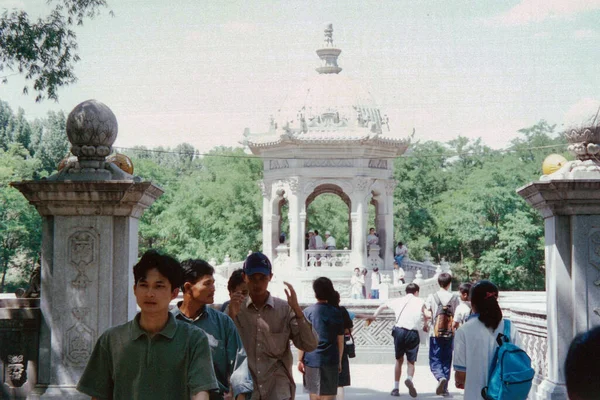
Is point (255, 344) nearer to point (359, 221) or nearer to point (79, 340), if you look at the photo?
point (79, 340)

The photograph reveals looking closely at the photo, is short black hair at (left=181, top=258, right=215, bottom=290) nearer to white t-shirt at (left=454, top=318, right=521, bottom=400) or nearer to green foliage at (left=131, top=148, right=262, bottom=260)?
white t-shirt at (left=454, top=318, right=521, bottom=400)

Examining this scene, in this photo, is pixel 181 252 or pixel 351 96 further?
pixel 181 252

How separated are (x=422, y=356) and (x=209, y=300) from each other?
438 inches

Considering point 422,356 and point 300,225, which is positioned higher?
point 300,225

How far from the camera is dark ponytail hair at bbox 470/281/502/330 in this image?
6301 mm

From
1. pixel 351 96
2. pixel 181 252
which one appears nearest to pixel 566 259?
pixel 351 96

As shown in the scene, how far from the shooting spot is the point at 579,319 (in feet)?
29.8

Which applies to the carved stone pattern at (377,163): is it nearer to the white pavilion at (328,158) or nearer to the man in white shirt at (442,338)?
the white pavilion at (328,158)

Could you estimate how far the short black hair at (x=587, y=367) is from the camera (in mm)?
2275

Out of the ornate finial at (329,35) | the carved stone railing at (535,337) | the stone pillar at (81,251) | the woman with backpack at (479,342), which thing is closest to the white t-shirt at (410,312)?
the carved stone railing at (535,337)

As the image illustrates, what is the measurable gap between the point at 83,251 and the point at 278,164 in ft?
74.0

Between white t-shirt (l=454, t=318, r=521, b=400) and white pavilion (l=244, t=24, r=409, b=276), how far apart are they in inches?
930

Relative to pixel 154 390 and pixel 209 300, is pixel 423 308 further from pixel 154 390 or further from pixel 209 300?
pixel 154 390

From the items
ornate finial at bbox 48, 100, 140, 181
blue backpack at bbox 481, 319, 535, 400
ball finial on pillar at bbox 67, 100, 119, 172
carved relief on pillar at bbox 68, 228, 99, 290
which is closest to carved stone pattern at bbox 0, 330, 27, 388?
carved relief on pillar at bbox 68, 228, 99, 290
